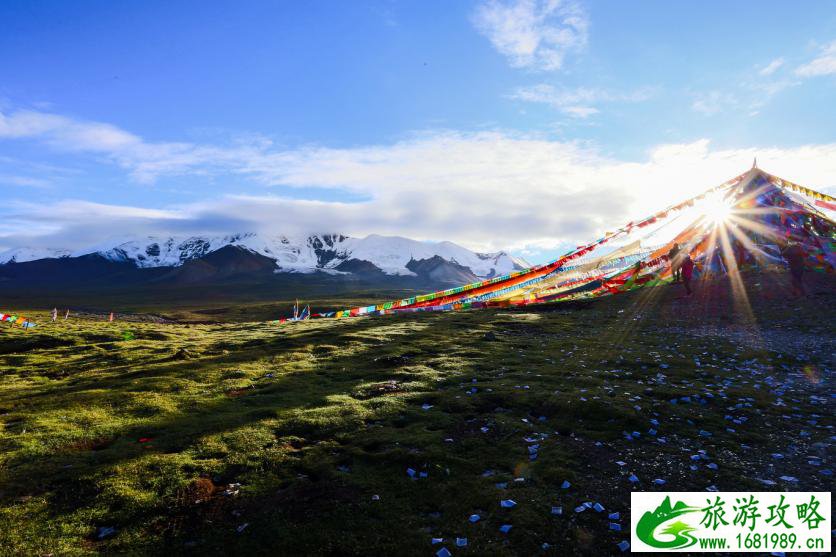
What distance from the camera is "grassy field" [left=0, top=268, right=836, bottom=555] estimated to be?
958cm

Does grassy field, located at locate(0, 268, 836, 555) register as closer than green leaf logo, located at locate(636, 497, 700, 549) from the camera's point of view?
No

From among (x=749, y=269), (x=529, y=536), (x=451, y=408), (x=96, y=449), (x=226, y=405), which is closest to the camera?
(x=529, y=536)

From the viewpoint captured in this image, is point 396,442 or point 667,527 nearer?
point 667,527

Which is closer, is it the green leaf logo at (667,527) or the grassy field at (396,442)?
the green leaf logo at (667,527)

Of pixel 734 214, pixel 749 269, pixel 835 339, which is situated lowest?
pixel 835 339

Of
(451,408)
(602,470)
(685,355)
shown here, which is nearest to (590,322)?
(685,355)

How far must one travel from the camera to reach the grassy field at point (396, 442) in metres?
9.58

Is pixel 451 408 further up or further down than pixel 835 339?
further down

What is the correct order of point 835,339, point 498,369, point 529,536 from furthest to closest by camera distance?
1. point 835,339
2. point 498,369
3. point 529,536

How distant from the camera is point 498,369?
924 inches

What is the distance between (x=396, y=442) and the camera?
45.5 ft

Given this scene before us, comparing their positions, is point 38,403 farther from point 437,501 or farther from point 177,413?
point 437,501

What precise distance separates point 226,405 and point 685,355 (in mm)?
24687

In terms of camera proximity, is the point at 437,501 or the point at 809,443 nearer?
the point at 437,501
